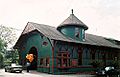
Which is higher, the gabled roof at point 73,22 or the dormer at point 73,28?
the gabled roof at point 73,22

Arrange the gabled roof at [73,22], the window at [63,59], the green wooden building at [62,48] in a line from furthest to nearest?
the gabled roof at [73,22]
the window at [63,59]
the green wooden building at [62,48]

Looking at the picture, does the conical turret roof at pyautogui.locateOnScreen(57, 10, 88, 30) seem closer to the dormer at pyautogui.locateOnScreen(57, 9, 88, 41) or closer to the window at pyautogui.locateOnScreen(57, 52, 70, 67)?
the dormer at pyautogui.locateOnScreen(57, 9, 88, 41)

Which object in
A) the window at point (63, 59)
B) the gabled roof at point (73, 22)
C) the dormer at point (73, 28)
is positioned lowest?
the window at point (63, 59)

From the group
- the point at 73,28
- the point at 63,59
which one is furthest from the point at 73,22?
the point at 63,59

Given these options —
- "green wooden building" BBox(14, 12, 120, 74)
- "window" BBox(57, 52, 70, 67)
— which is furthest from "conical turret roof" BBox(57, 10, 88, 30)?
"window" BBox(57, 52, 70, 67)

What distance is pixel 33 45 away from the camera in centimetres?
3334

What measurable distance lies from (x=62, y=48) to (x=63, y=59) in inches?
58.8

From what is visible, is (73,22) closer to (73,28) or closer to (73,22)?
(73,22)

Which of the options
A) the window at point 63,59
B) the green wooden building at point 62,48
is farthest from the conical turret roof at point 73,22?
the window at point 63,59

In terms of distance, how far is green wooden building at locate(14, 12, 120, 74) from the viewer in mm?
29078

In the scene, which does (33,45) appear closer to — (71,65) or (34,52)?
(34,52)

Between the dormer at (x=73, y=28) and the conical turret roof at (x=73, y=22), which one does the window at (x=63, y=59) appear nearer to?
the dormer at (x=73, y=28)

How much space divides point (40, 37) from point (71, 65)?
5937 mm

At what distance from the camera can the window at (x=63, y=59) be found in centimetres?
2933
